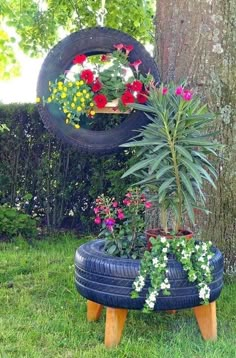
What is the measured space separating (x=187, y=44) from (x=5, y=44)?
3106mm

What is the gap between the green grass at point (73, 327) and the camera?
2.61m

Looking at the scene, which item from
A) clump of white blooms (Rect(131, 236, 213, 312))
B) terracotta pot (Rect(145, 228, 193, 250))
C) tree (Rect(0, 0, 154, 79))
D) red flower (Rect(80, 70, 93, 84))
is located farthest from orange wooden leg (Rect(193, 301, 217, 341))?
tree (Rect(0, 0, 154, 79))

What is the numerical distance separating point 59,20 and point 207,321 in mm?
4544

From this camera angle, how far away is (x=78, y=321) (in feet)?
10.0

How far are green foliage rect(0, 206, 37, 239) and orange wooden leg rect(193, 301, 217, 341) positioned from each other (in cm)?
292

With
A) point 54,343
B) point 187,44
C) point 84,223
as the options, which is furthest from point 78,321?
point 84,223

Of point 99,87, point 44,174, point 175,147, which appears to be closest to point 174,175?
point 175,147

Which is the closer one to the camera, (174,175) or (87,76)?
(174,175)

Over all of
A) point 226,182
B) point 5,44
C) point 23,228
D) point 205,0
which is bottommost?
point 23,228

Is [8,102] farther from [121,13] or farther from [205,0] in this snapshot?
[205,0]

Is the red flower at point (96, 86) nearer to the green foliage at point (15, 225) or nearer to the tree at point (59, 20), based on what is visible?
the green foliage at point (15, 225)

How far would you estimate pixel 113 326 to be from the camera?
265 cm

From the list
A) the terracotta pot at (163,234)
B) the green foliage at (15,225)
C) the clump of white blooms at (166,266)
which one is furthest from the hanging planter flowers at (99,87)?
the green foliage at (15,225)

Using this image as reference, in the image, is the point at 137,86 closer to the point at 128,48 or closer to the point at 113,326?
the point at 128,48
